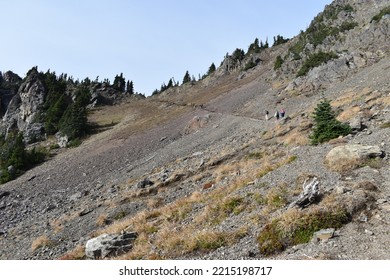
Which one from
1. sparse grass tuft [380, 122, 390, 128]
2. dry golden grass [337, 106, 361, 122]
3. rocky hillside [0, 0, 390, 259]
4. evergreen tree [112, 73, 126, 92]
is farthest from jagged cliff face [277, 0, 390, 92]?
evergreen tree [112, 73, 126, 92]

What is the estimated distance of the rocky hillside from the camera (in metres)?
12.0

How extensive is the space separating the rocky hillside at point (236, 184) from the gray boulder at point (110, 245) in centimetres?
5

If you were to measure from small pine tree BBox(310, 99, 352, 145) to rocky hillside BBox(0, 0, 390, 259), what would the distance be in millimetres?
745

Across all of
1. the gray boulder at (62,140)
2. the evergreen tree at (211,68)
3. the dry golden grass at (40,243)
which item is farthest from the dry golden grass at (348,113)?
the evergreen tree at (211,68)

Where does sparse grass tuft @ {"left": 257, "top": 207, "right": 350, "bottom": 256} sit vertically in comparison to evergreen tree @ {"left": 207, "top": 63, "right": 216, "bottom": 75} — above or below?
below

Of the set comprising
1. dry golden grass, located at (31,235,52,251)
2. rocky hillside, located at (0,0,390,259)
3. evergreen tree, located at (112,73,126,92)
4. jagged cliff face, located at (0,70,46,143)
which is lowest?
dry golden grass, located at (31,235,52,251)

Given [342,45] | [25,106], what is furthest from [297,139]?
[25,106]

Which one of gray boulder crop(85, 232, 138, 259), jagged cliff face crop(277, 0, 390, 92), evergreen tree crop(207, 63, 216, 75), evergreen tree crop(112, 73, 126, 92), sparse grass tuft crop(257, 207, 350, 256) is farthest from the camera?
evergreen tree crop(112, 73, 126, 92)

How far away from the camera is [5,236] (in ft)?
85.0

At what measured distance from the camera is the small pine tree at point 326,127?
73.2 ft

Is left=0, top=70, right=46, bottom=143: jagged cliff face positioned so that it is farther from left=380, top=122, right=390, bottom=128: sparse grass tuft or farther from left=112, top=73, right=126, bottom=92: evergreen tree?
left=380, top=122, right=390, bottom=128: sparse grass tuft

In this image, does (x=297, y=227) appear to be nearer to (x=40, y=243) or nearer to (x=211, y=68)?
(x=40, y=243)

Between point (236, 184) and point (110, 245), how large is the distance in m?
7.80
